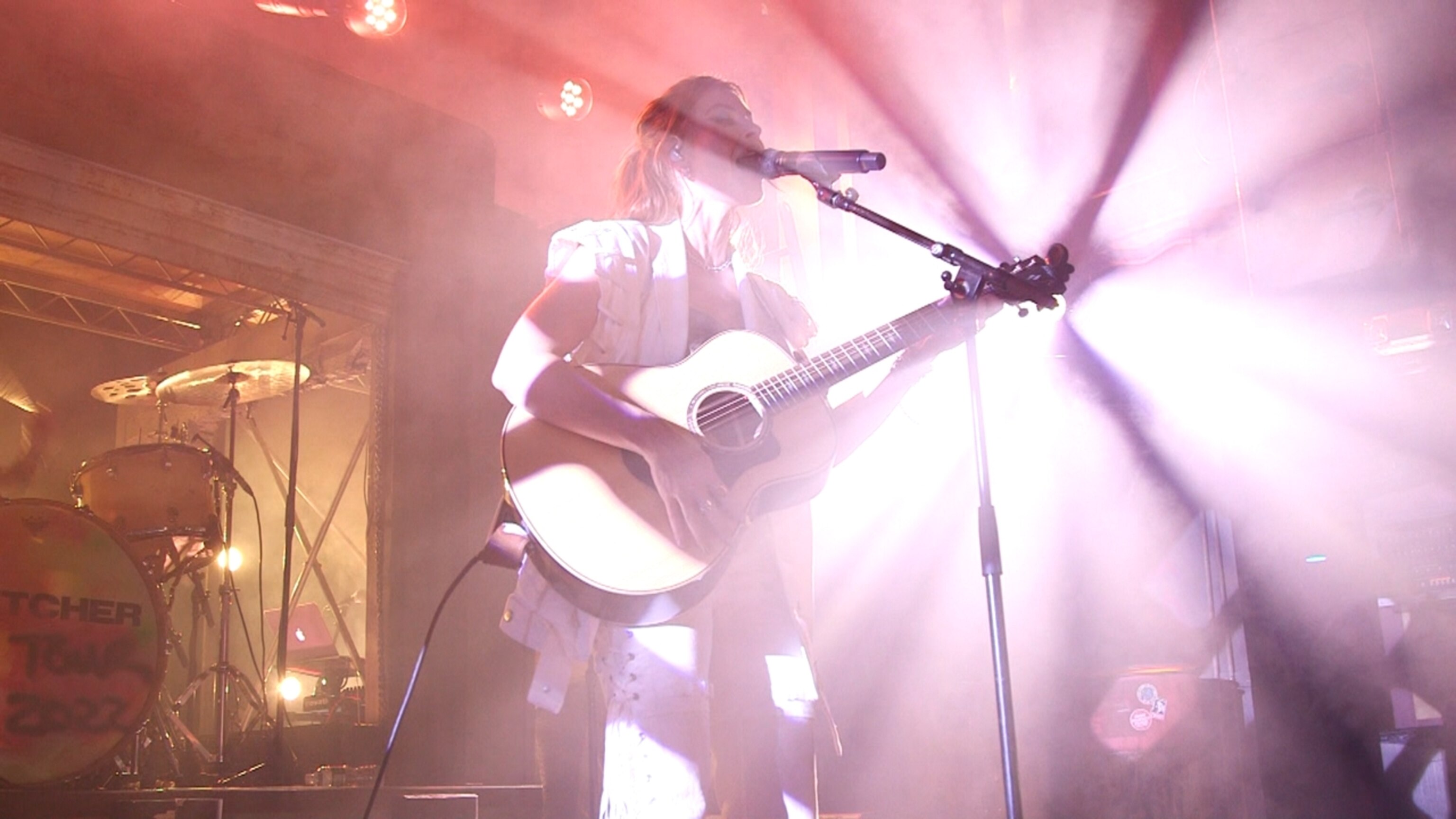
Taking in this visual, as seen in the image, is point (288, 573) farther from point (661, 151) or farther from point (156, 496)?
point (661, 151)

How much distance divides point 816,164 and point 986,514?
0.67m

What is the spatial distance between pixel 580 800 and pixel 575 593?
3.13 metres

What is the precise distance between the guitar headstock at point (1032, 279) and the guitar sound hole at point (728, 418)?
0.44 meters

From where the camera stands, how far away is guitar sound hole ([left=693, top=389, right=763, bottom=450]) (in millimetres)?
1841

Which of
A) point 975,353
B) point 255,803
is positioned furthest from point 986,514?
point 255,803

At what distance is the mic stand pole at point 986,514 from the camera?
1674 mm

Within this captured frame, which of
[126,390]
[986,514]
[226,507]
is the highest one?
[126,390]

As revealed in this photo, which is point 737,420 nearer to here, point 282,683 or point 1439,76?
point 1439,76

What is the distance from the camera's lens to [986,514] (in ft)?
5.90

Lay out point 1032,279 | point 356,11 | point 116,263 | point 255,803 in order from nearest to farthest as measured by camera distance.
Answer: point 1032,279, point 255,803, point 356,11, point 116,263

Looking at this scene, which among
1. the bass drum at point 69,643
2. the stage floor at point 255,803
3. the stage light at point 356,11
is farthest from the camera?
the stage light at point 356,11

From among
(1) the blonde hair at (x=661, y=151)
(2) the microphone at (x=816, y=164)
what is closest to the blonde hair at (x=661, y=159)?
(1) the blonde hair at (x=661, y=151)

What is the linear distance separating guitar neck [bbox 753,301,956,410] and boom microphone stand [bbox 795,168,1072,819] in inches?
3.3

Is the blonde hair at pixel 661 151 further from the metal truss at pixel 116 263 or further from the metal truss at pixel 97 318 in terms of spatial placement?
the metal truss at pixel 97 318
